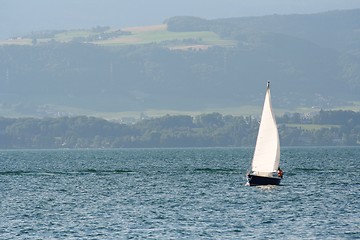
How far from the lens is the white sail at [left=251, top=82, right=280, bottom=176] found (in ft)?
395

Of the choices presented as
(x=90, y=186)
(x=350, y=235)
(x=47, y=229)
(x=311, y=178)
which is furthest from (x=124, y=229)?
(x=311, y=178)

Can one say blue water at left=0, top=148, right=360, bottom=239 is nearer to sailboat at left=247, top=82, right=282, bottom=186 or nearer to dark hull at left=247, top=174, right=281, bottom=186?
dark hull at left=247, top=174, right=281, bottom=186

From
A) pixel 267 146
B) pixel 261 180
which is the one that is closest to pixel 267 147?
Result: pixel 267 146

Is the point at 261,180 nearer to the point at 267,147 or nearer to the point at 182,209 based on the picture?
the point at 267,147

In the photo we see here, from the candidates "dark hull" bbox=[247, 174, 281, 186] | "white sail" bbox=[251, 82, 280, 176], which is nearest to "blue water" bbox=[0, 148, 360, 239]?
"dark hull" bbox=[247, 174, 281, 186]

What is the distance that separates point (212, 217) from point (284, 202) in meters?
14.9

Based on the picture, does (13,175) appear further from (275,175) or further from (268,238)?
(268,238)

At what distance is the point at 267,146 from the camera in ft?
395

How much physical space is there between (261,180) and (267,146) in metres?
4.81

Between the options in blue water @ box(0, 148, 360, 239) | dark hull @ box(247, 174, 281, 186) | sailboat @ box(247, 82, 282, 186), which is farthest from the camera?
dark hull @ box(247, 174, 281, 186)

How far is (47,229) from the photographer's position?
85.6m

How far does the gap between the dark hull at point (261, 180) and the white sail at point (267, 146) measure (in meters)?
1.28

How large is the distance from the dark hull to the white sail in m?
1.28

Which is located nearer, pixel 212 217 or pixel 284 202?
pixel 212 217
